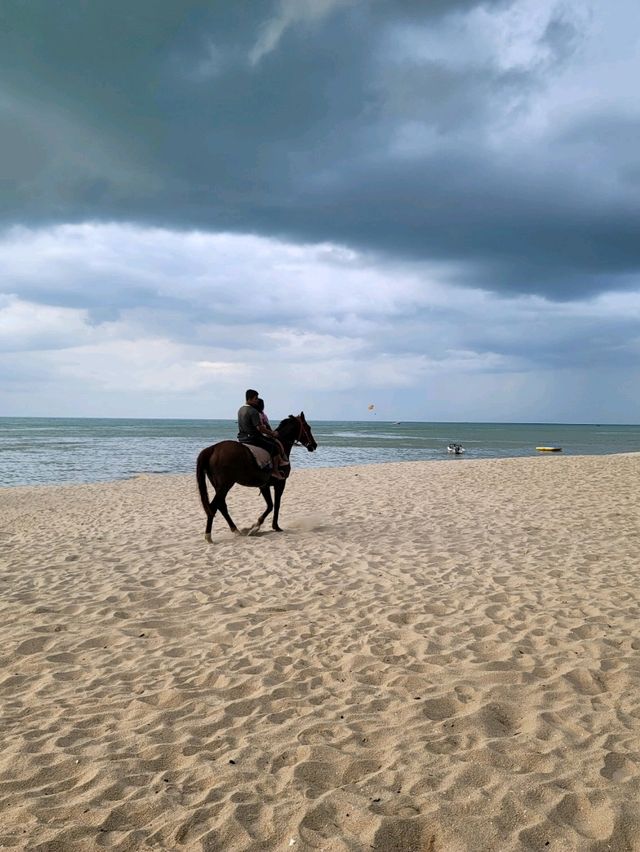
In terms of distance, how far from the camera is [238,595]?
7.13 m

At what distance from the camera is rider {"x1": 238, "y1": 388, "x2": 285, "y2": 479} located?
1067 centimetres

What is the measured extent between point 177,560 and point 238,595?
Result: 2.25 metres

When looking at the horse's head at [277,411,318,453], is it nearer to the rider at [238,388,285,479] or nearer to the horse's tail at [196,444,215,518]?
the rider at [238,388,285,479]

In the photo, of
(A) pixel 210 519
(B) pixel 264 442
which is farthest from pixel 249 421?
(A) pixel 210 519

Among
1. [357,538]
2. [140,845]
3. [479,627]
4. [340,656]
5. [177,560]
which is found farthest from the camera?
[357,538]

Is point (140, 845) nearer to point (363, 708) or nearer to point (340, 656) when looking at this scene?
point (363, 708)

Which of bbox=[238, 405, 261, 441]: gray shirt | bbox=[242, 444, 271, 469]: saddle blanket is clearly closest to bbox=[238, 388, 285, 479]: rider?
bbox=[238, 405, 261, 441]: gray shirt

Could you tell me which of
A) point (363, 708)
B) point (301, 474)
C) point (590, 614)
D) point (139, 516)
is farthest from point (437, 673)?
point (301, 474)

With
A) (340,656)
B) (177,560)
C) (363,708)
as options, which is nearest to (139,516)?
(177,560)

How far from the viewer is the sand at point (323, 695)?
307cm

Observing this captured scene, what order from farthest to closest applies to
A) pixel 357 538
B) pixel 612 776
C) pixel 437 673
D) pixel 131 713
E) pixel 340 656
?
pixel 357 538, pixel 340 656, pixel 437 673, pixel 131 713, pixel 612 776

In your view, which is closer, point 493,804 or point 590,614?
point 493,804

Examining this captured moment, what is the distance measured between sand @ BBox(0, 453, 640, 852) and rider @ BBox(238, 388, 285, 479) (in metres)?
1.92

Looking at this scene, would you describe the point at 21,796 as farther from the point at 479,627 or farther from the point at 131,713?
the point at 479,627
